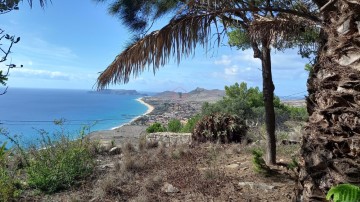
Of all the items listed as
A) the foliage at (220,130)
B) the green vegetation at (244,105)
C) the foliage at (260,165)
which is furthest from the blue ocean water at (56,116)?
the green vegetation at (244,105)

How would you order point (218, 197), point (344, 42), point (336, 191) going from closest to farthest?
point (336, 191), point (344, 42), point (218, 197)

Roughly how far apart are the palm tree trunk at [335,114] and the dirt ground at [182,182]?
1727mm

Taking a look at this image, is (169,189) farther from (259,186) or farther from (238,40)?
(238,40)

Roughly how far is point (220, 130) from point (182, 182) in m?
4.60

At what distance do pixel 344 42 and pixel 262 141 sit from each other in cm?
663

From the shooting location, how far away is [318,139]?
279 cm

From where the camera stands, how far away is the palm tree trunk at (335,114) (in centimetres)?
259

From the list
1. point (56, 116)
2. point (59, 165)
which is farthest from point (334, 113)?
point (56, 116)

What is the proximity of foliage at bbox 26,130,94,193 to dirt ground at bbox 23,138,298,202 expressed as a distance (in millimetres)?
230

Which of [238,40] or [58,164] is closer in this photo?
[58,164]

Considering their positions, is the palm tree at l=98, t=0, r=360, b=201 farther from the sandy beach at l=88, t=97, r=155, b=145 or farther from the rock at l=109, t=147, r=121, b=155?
the rock at l=109, t=147, r=121, b=155

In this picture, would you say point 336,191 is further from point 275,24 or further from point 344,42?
point 275,24

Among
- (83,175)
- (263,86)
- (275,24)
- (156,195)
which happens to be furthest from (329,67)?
(83,175)

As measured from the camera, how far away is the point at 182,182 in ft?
17.4
